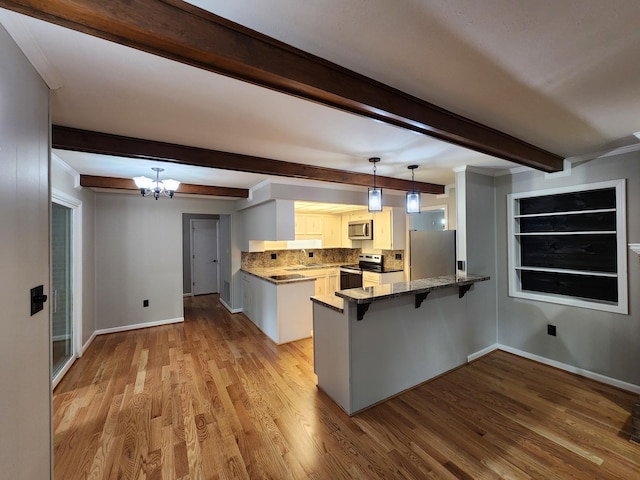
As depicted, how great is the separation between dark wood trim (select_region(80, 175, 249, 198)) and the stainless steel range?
2410mm

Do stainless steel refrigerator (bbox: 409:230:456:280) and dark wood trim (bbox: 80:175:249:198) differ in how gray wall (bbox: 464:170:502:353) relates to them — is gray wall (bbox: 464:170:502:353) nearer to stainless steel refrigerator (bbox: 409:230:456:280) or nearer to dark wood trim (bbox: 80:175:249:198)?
stainless steel refrigerator (bbox: 409:230:456:280)

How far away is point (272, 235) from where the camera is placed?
4.34 metres

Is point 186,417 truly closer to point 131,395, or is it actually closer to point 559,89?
point 131,395

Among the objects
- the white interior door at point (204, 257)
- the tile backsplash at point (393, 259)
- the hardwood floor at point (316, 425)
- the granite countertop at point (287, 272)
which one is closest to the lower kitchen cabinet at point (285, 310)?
the granite countertop at point (287, 272)

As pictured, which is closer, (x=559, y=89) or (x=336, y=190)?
(x=559, y=89)

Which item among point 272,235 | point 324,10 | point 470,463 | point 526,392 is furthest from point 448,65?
point 272,235

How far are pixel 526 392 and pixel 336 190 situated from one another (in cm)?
339

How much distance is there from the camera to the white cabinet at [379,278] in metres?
5.13

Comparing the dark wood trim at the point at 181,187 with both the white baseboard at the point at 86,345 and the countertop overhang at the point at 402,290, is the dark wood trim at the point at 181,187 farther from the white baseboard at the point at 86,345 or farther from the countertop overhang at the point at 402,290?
the countertop overhang at the point at 402,290

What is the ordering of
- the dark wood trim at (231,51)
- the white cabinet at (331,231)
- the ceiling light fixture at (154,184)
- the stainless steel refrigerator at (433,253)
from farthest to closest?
1. the white cabinet at (331,231)
2. the stainless steel refrigerator at (433,253)
3. the ceiling light fixture at (154,184)
4. the dark wood trim at (231,51)

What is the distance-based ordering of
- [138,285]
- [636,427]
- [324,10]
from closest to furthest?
[324,10], [636,427], [138,285]

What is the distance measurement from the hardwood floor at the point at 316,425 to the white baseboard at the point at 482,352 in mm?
94

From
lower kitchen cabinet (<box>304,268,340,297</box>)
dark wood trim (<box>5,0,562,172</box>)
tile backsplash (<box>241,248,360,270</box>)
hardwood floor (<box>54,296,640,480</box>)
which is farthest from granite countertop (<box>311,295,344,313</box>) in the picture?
tile backsplash (<box>241,248,360,270</box>)

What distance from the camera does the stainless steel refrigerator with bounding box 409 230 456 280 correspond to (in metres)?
3.93
